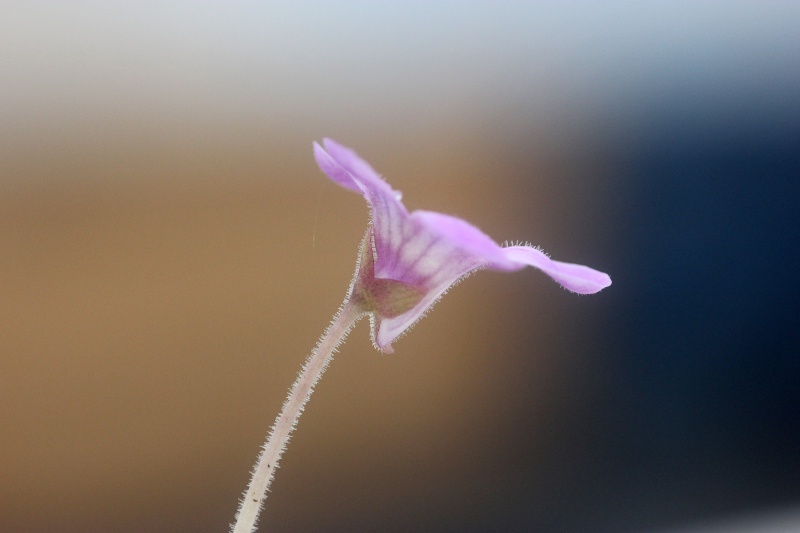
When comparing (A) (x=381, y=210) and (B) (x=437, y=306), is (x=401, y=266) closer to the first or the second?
(A) (x=381, y=210)

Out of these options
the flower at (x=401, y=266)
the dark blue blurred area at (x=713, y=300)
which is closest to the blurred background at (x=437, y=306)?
the dark blue blurred area at (x=713, y=300)

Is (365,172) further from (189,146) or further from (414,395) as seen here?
(414,395)

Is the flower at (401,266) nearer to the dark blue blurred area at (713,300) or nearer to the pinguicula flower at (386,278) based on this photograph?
the pinguicula flower at (386,278)

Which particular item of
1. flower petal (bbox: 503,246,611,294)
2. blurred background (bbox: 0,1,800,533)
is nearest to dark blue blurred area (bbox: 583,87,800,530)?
blurred background (bbox: 0,1,800,533)

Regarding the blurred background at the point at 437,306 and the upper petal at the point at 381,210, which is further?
the blurred background at the point at 437,306

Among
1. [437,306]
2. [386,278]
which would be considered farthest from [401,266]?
[437,306]

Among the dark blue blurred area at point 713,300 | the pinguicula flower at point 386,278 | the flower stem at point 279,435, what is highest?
the dark blue blurred area at point 713,300
